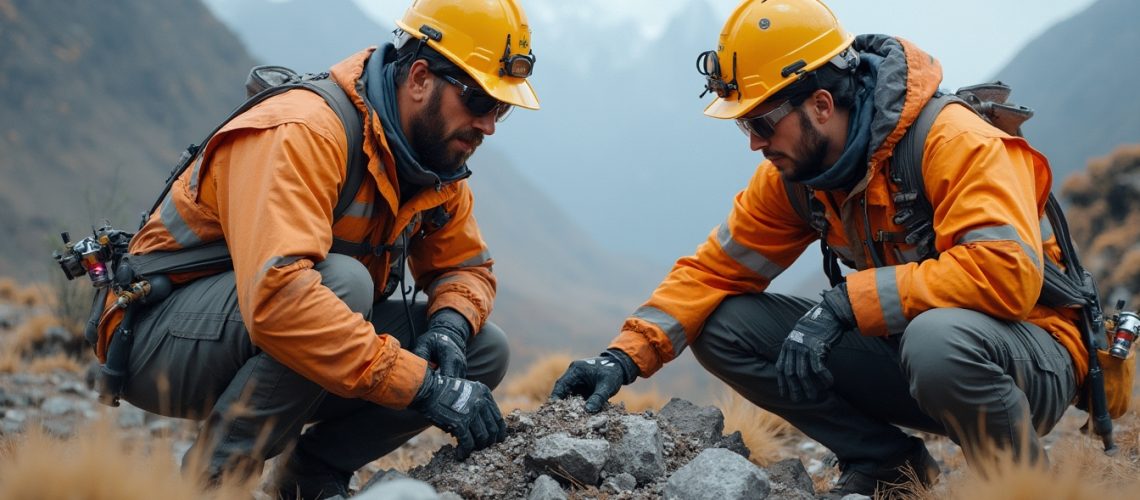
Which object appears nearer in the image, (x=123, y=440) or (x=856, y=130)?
(x=123, y=440)

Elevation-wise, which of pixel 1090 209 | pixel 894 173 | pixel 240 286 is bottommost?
pixel 1090 209

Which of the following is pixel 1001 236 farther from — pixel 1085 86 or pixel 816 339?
pixel 1085 86

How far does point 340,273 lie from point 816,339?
5.81 feet

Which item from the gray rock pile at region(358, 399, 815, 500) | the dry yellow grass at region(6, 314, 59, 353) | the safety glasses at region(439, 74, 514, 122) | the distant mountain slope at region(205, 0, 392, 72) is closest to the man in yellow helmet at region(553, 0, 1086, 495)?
the gray rock pile at region(358, 399, 815, 500)

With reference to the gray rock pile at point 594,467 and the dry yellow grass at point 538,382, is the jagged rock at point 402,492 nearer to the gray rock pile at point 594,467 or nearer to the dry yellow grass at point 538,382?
the gray rock pile at point 594,467

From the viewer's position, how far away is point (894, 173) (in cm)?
349

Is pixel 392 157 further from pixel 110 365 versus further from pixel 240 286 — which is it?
pixel 110 365

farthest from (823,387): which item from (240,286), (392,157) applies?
(240,286)

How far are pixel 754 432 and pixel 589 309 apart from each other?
247 feet

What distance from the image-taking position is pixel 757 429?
4648mm

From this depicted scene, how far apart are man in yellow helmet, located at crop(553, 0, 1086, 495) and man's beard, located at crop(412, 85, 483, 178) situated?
3.35 ft

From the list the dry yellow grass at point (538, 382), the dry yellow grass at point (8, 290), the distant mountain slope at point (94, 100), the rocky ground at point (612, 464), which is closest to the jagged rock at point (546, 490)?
the rocky ground at point (612, 464)

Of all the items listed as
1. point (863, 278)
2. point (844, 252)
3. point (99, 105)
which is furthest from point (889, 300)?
point (99, 105)

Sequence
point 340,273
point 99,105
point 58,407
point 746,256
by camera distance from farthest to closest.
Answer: point 99,105 < point 58,407 < point 746,256 < point 340,273
